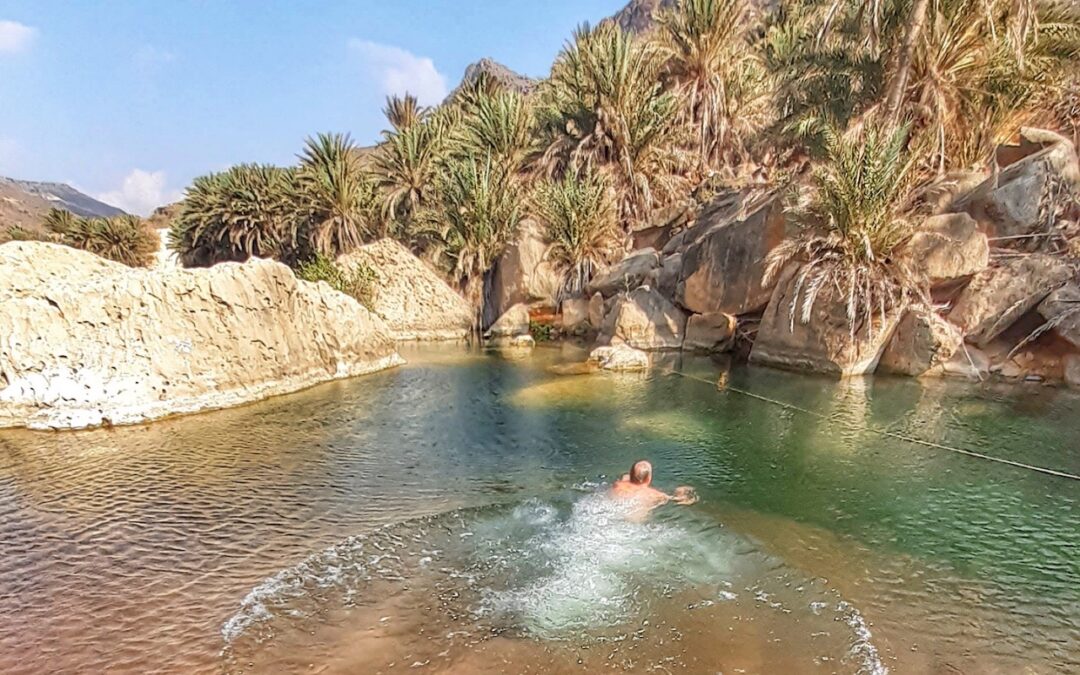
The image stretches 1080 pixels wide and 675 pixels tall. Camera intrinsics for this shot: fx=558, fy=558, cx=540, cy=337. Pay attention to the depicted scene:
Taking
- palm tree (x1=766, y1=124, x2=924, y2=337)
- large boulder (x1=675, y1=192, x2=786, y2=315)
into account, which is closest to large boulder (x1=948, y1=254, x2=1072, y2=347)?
palm tree (x1=766, y1=124, x2=924, y2=337)

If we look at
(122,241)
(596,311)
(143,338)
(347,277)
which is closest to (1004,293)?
(596,311)

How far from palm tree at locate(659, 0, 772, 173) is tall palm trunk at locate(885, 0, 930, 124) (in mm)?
7991

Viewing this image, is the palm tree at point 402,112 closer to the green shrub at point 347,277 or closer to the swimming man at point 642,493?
the green shrub at point 347,277

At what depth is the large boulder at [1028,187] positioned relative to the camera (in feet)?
37.8

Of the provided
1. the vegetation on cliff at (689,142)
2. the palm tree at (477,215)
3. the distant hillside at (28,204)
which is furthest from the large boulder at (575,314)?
the distant hillside at (28,204)

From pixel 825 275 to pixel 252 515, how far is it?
11.1 metres

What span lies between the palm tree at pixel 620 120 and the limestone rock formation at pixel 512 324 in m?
5.49

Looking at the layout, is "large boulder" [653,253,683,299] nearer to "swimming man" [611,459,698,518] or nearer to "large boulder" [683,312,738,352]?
"large boulder" [683,312,738,352]

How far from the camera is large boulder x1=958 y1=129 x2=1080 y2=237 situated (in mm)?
11516

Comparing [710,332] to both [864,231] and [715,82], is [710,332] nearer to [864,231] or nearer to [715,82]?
[864,231]

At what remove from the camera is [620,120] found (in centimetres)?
2078

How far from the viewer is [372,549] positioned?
5.40 m

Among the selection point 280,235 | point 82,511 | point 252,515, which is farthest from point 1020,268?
point 280,235

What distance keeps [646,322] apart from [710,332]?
1.75 metres
